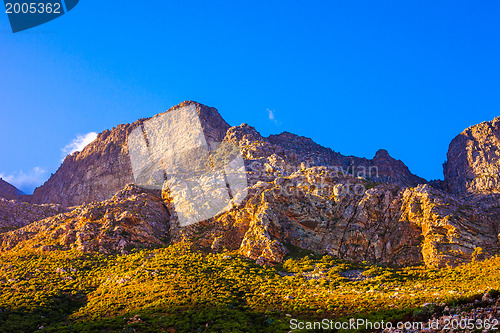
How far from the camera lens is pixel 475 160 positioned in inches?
5546

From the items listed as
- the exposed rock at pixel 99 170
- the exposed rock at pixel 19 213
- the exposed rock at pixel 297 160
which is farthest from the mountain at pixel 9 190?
the exposed rock at pixel 297 160

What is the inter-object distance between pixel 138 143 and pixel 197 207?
9652cm

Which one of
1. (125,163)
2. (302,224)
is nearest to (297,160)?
(302,224)

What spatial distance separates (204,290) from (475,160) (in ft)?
426

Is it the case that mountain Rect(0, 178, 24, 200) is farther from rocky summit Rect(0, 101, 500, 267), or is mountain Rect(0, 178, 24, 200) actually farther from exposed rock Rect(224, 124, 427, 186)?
exposed rock Rect(224, 124, 427, 186)

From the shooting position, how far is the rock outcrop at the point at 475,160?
427ft

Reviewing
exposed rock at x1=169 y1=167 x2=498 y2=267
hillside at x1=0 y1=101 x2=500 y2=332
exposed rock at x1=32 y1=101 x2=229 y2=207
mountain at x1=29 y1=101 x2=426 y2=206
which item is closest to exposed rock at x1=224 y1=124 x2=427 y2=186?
mountain at x1=29 y1=101 x2=426 y2=206

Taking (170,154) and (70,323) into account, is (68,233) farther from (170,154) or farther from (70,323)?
(170,154)

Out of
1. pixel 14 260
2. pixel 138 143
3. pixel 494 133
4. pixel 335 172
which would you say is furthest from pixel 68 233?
pixel 494 133

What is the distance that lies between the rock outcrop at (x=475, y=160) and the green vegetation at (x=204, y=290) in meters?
85.2

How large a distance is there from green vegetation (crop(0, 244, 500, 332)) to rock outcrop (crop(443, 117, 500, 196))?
279ft

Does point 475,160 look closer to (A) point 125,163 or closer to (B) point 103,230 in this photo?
(B) point 103,230

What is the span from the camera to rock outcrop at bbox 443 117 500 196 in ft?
427

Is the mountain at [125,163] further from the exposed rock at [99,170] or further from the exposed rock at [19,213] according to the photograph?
the exposed rock at [19,213]
